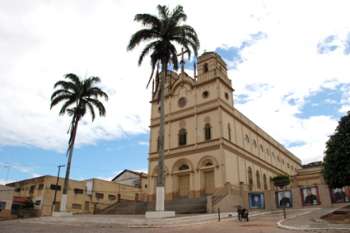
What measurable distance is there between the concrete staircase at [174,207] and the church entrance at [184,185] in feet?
7.22

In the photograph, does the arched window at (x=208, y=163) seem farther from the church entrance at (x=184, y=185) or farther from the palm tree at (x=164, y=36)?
the palm tree at (x=164, y=36)

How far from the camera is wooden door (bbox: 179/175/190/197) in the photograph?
103 ft

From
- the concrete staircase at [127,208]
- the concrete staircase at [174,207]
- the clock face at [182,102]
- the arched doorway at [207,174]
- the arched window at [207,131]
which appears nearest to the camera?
the concrete staircase at [174,207]

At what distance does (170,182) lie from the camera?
107 ft

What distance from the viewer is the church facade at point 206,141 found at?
30.0 metres

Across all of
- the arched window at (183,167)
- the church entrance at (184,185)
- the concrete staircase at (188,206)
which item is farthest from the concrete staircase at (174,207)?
the arched window at (183,167)

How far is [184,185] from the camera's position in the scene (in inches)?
1259

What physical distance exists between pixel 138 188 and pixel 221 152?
77.6 feet

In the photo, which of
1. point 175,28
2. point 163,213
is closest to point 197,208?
point 163,213

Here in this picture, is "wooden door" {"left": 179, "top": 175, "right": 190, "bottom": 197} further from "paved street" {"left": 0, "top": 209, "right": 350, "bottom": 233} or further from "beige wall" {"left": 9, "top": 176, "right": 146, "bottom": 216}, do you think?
"paved street" {"left": 0, "top": 209, "right": 350, "bottom": 233}

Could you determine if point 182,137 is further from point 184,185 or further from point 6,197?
point 6,197

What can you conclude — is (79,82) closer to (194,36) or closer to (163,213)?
(194,36)

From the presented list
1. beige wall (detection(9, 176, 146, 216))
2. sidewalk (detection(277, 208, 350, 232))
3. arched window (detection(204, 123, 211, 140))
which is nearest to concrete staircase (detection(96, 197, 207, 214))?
arched window (detection(204, 123, 211, 140))

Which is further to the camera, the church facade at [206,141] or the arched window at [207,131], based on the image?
the arched window at [207,131]
